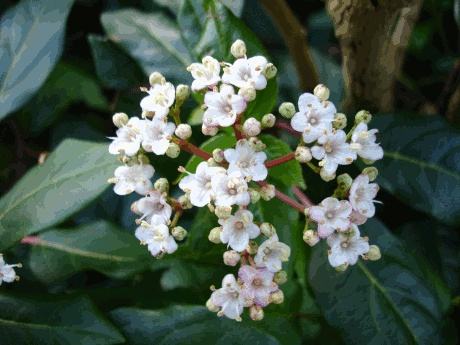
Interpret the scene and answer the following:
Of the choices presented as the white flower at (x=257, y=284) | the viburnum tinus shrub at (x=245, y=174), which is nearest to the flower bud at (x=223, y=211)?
the viburnum tinus shrub at (x=245, y=174)

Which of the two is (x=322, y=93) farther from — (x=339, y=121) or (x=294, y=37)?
(x=294, y=37)

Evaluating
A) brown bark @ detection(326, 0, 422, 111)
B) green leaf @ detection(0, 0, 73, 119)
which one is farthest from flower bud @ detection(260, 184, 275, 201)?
green leaf @ detection(0, 0, 73, 119)

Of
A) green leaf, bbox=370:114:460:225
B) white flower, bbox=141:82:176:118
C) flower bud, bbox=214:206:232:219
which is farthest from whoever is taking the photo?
green leaf, bbox=370:114:460:225

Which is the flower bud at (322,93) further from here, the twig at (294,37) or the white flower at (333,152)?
the twig at (294,37)

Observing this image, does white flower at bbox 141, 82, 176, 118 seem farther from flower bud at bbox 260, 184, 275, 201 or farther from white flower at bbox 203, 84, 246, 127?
flower bud at bbox 260, 184, 275, 201

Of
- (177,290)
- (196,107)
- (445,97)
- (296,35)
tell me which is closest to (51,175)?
(177,290)

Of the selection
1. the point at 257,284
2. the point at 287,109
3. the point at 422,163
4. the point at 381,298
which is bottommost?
the point at 381,298

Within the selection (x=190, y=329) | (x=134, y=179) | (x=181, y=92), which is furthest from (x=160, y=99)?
(x=190, y=329)
